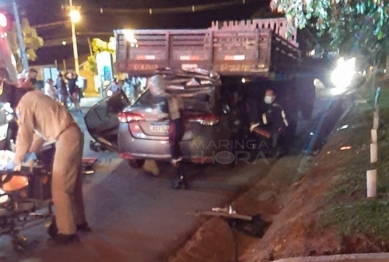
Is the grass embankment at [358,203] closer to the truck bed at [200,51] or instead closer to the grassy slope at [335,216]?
the grassy slope at [335,216]

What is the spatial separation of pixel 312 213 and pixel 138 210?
2.94 meters

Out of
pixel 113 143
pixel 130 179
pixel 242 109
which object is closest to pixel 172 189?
pixel 130 179

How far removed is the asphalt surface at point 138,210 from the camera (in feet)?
22.1

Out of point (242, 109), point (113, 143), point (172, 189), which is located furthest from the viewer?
point (242, 109)

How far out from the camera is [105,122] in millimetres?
12008

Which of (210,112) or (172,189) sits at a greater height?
(210,112)

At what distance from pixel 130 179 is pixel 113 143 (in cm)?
149

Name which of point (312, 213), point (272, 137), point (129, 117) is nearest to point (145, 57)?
point (129, 117)

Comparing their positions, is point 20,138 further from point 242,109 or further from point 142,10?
point 142,10

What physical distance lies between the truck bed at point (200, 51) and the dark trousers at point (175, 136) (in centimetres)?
268

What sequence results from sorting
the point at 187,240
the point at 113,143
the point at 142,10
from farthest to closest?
the point at 142,10 < the point at 113,143 < the point at 187,240

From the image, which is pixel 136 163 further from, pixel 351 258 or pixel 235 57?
pixel 351 258

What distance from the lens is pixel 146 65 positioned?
12.8 metres

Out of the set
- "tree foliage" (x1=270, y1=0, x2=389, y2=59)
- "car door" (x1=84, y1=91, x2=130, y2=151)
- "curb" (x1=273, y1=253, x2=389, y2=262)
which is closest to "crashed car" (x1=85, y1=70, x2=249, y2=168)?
"car door" (x1=84, y1=91, x2=130, y2=151)
